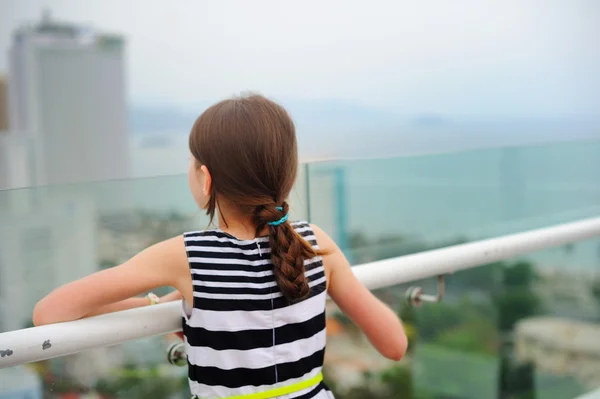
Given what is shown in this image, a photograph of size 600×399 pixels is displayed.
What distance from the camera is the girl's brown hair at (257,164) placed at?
3.00 feet

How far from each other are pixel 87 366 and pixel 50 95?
6.69 ft

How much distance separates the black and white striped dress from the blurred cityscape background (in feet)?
0.80

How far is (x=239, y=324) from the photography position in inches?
35.4

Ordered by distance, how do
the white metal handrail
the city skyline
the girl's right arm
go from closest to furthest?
the white metal handrail, the girl's right arm, the city skyline

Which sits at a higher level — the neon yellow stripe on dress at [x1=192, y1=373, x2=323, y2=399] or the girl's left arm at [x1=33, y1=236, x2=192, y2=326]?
the girl's left arm at [x1=33, y1=236, x2=192, y2=326]

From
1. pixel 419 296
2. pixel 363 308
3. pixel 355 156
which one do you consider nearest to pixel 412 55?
pixel 355 156

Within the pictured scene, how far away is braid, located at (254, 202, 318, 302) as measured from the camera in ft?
2.98

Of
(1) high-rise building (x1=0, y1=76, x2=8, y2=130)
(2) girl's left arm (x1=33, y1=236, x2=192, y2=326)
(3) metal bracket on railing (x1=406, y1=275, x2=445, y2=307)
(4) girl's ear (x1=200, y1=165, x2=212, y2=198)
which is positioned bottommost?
(3) metal bracket on railing (x1=406, y1=275, x2=445, y2=307)

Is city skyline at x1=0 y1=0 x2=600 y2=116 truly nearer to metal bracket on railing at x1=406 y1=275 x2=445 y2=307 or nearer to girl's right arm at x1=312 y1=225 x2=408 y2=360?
metal bracket on railing at x1=406 y1=275 x2=445 y2=307

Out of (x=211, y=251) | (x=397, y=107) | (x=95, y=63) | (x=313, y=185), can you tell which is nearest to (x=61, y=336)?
(x=211, y=251)

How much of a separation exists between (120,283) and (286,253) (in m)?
0.20

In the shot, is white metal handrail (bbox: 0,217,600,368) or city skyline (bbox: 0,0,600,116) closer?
white metal handrail (bbox: 0,217,600,368)

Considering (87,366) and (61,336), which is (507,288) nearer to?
(87,366)

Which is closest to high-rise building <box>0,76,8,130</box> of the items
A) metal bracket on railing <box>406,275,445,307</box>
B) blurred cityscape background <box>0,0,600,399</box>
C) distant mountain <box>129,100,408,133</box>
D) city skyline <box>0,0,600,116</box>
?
blurred cityscape background <box>0,0,600,399</box>
